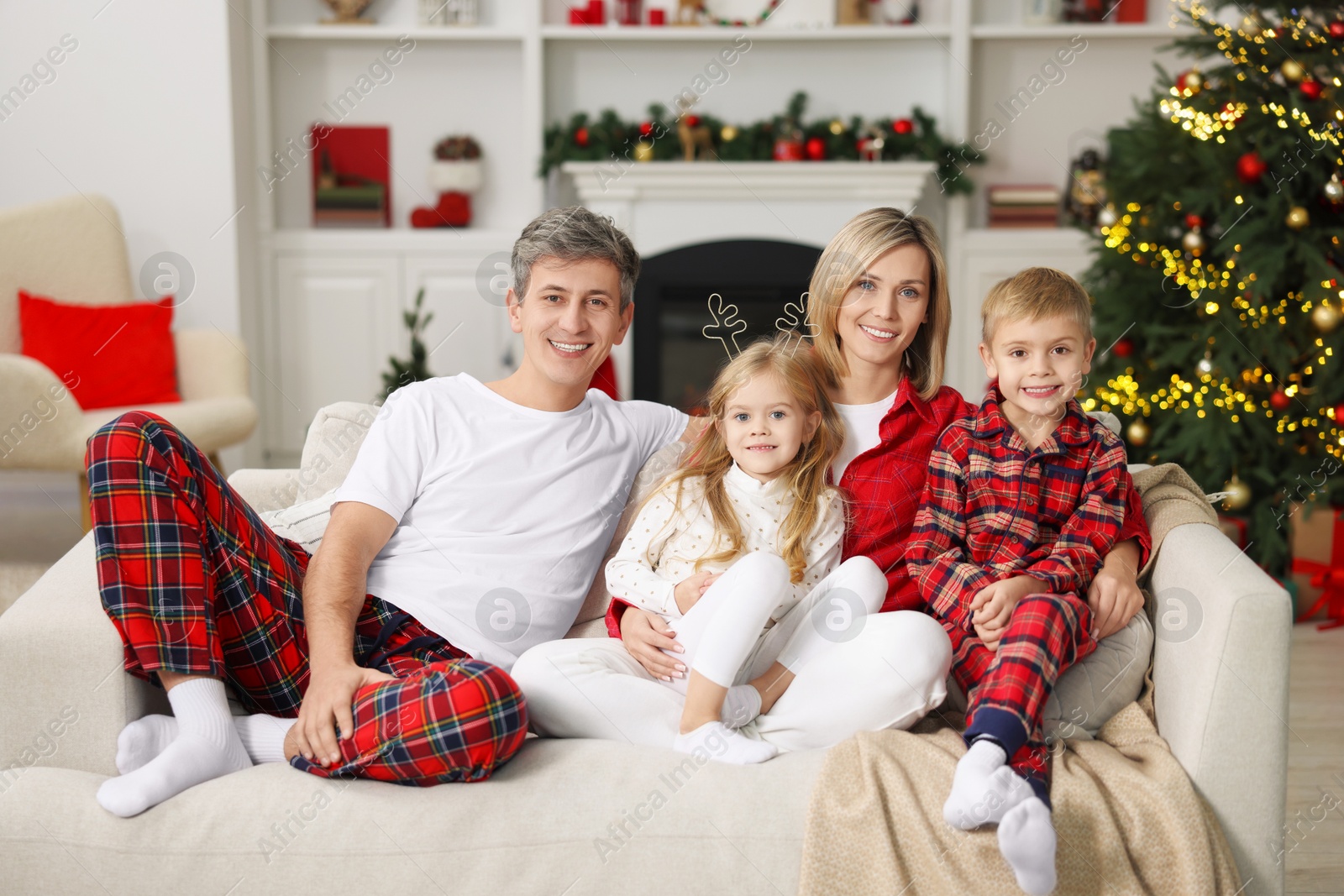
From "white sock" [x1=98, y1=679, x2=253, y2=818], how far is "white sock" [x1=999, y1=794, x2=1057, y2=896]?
0.91 metres

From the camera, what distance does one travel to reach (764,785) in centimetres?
133

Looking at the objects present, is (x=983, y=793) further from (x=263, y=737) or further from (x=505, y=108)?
(x=505, y=108)

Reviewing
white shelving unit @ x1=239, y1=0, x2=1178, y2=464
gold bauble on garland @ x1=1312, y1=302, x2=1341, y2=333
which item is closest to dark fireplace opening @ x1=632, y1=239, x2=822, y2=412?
white shelving unit @ x1=239, y1=0, x2=1178, y2=464

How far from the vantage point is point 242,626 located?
147 cm

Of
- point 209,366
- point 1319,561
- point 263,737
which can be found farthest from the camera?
point 209,366

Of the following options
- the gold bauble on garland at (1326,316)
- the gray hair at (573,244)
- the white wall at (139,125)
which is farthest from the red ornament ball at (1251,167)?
the white wall at (139,125)

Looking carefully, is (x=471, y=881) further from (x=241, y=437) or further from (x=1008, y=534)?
(x=241, y=437)

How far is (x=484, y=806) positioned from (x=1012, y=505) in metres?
0.83

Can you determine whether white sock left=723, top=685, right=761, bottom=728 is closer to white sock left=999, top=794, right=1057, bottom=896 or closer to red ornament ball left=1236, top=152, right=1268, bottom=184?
white sock left=999, top=794, right=1057, bottom=896

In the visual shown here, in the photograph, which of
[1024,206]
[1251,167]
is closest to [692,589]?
[1251,167]

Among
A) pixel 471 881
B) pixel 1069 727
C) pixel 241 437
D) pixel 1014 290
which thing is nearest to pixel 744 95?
pixel 241 437

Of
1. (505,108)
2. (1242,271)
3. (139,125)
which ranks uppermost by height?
(505,108)

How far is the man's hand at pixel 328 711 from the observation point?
1344mm

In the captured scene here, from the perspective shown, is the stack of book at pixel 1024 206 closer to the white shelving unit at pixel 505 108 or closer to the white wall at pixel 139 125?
the white shelving unit at pixel 505 108
